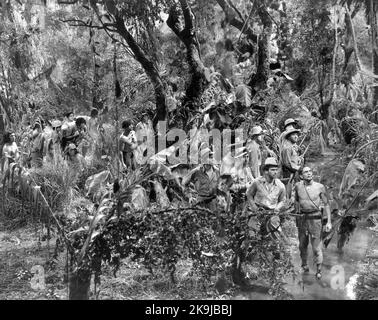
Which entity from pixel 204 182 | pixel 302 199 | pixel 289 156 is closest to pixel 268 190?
pixel 302 199

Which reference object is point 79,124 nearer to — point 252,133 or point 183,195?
point 252,133

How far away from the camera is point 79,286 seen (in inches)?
153

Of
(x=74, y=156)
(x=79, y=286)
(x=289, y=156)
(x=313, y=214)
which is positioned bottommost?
(x=79, y=286)

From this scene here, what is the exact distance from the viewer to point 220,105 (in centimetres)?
619

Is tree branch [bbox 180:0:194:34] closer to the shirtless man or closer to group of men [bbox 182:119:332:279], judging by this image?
group of men [bbox 182:119:332:279]

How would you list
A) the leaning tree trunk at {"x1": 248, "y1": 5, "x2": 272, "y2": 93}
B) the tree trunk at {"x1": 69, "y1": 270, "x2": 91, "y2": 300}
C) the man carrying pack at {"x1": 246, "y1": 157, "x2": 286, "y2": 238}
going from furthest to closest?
the leaning tree trunk at {"x1": 248, "y1": 5, "x2": 272, "y2": 93}, the man carrying pack at {"x1": 246, "y1": 157, "x2": 286, "y2": 238}, the tree trunk at {"x1": 69, "y1": 270, "x2": 91, "y2": 300}

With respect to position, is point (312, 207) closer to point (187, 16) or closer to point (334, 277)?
point (334, 277)

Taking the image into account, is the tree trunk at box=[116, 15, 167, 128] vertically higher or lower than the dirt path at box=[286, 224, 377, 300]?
higher

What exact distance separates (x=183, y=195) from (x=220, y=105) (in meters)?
1.96

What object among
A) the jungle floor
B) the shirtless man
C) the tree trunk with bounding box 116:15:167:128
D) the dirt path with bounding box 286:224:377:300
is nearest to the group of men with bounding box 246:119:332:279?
the shirtless man

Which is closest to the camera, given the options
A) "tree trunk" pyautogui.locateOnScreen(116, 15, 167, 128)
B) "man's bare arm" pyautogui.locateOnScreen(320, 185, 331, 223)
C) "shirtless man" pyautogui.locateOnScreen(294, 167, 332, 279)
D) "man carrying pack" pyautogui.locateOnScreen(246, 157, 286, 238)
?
"man's bare arm" pyautogui.locateOnScreen(320, 185, 331, 223)

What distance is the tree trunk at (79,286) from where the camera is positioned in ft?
12.6

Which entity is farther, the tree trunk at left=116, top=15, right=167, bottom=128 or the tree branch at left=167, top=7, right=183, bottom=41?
the tree branch at left=167, top=7, right=183, bottom=41

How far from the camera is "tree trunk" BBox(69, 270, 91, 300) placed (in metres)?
3.85
